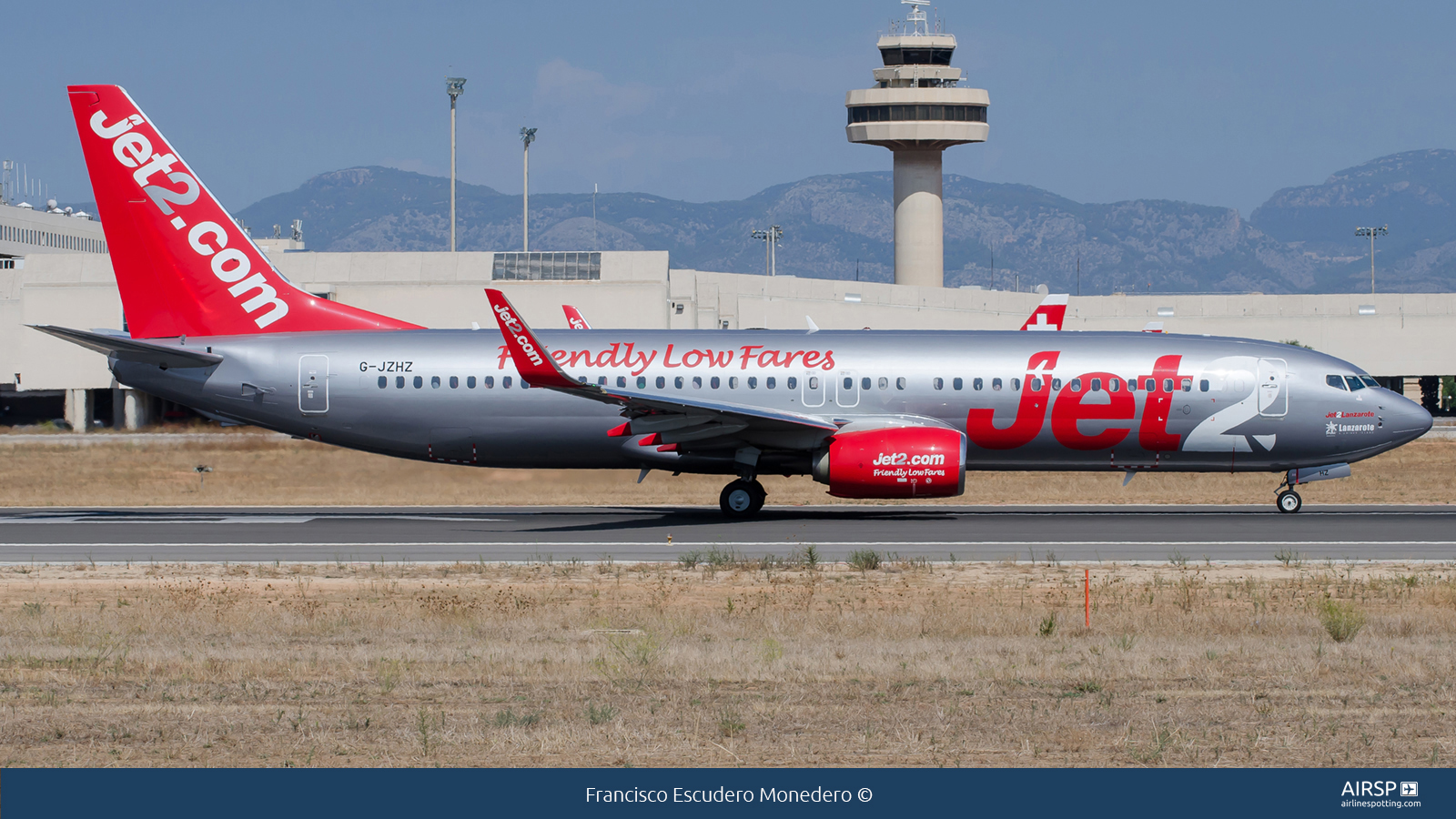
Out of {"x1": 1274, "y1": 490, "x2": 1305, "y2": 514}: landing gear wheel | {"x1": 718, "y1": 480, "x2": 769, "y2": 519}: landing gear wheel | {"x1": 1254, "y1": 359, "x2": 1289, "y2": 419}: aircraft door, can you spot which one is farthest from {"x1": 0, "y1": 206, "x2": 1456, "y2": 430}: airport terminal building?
{"x1": 1274, "y1": 490, "x2": 1305, "y2": 514}: landing gear wheel

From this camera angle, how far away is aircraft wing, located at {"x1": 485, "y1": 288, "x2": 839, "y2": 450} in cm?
2919

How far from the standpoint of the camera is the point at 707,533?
2934 cm

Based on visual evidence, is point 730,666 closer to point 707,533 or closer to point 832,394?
point 707,533

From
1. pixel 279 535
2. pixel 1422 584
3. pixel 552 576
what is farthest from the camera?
pixel 279 535

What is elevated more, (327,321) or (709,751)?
(327,321)

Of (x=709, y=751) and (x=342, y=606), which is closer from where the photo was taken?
(x=709, y=751)

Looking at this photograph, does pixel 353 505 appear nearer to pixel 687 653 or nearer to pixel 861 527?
pixel 861 527

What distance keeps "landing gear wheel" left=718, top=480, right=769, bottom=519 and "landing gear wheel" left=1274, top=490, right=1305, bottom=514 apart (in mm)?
11953

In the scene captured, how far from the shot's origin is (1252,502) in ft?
122

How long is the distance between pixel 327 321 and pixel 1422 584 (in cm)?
2457

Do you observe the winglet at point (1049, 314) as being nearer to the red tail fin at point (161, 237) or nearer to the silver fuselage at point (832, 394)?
the silver fuselage at point (832, 394)

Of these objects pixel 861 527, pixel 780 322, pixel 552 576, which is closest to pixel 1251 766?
pixel 552 576

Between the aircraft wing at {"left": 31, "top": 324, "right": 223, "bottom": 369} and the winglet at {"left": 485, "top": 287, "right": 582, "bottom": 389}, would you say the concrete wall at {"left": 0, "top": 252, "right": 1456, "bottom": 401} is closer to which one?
the aircraft wing at {"left": 31, "top": 324, "right": 223, "bottom": 369}

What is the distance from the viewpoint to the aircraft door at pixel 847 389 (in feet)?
106
